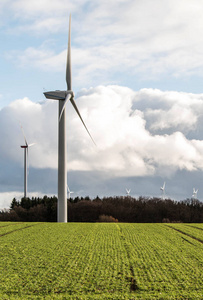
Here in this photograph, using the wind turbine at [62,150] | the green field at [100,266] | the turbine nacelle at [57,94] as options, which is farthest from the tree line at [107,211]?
the green field at [100,266]

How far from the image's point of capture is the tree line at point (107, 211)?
279 ft

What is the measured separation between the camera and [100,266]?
22.5m

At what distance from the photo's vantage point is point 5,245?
95.8 ft

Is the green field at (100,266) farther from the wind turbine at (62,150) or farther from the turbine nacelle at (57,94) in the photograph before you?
the turbine nacelle at (57,94)

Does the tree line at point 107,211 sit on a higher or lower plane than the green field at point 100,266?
higher

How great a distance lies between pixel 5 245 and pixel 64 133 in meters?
23.5

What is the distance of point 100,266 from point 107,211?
65.1 m

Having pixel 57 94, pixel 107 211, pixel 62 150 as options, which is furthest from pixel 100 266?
pixel 107 211

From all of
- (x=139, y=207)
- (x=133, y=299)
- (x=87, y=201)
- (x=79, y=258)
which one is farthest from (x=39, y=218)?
(x=133, y=299)

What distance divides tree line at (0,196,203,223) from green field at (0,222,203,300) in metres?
51.6

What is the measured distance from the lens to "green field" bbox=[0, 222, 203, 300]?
60.7 ft

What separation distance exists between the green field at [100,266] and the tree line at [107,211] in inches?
2032

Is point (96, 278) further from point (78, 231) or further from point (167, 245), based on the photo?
point (78, 231)

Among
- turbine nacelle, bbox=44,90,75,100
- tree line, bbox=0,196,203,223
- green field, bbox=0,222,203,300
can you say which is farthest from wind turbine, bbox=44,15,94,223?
tree line, bbox=0,196,203,223
